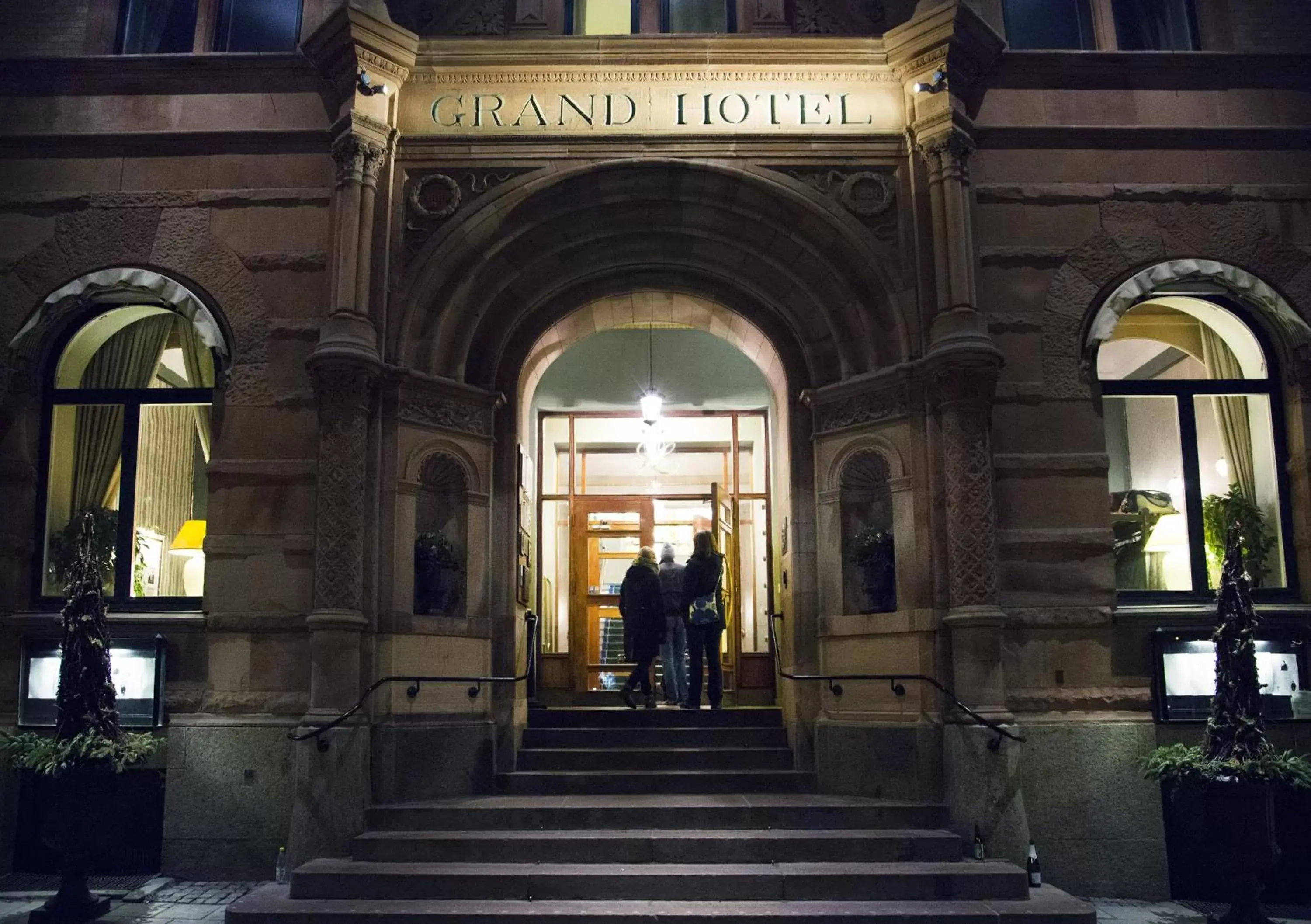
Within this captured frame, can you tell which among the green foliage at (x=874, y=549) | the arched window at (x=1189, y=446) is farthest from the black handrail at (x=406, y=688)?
the arched window at (x=1189, y=446)

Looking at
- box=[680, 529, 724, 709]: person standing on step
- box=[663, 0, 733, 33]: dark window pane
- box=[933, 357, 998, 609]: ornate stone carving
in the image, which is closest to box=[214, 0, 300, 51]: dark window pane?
box=[663, 0, 733, 33]: dark window pane

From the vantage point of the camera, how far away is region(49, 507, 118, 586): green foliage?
1128 cm

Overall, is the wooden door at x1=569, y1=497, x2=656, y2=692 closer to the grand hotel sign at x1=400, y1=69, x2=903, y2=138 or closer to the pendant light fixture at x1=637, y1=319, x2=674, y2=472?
the pendant light fixture at x1=637, y1=319, x2=674, y2=472

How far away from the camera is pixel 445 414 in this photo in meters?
11.5

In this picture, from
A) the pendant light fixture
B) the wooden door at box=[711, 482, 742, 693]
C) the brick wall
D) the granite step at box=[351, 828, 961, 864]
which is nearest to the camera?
the granite step at box=[351, 828, 961, 864]

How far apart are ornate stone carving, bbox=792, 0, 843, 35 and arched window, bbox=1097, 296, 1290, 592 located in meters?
4.14

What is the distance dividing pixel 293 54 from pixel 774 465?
7039 millimetres

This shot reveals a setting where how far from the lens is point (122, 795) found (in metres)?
10.6

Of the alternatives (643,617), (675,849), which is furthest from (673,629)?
(675,849)

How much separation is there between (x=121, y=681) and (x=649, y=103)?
293 inches

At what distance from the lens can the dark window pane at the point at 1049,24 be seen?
12.3m

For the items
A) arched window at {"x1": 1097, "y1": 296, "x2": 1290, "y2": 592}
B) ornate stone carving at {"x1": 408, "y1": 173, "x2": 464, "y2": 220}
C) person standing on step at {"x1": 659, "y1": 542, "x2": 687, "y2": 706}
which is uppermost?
ornate stone carving at {"x1": 408, "y1": 173, "x2": 464, "y2": 220}

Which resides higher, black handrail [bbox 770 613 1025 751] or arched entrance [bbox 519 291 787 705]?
arched entrance [bbox 519 291 787 705]

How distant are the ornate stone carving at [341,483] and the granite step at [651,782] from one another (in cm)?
231
